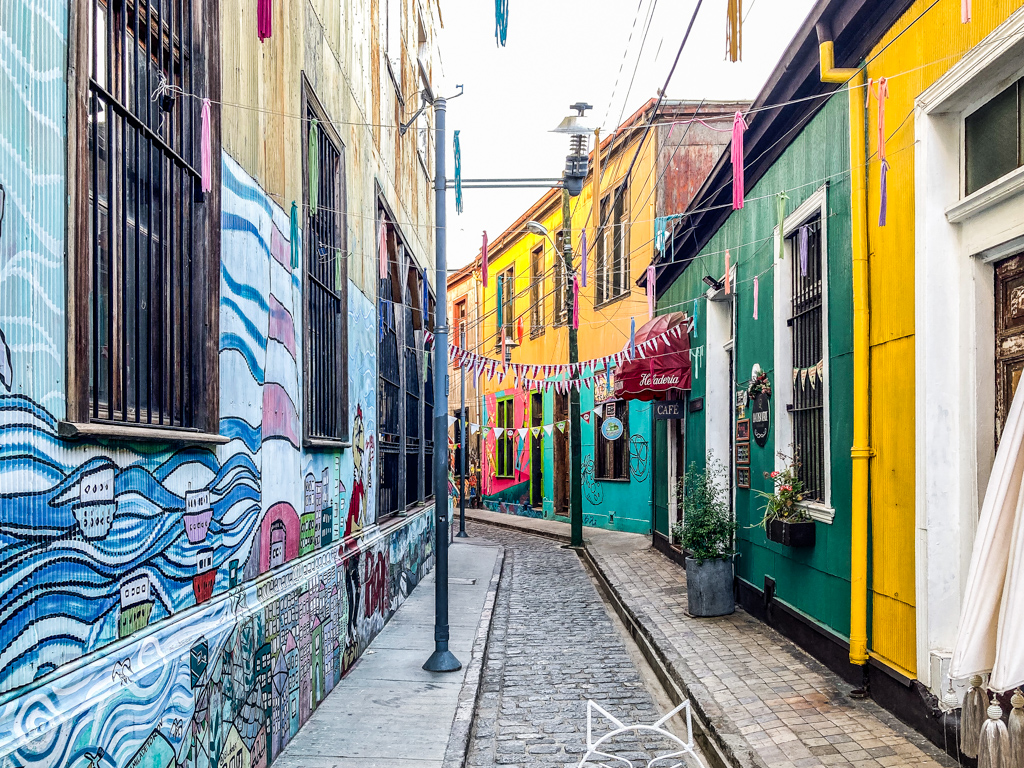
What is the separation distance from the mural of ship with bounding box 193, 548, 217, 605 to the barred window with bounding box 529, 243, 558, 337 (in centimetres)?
2250

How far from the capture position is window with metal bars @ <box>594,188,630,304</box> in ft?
67.5

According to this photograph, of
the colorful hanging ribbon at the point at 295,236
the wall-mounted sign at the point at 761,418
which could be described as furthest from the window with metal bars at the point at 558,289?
the colorful hanging ribbon at the point at 295,236

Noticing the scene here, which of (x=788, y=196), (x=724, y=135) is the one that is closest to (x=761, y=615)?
(x=788, y=196)

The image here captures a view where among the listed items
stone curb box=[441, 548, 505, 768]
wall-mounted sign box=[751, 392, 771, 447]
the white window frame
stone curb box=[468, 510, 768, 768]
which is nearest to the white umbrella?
stone curb box=[468, 510, 768, 768]

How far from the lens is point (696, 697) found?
6637mm

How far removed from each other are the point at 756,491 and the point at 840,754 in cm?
459

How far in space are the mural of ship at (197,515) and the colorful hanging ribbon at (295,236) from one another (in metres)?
2.26

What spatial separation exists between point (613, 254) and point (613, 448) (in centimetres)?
462

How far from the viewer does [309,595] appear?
257 inches

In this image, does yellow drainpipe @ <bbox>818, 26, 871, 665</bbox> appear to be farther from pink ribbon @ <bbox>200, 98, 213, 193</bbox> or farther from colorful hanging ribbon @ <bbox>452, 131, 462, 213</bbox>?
pink ribbon @ <bbox>200, 98, 213, 193</bbox>

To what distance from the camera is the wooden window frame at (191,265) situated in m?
3.24

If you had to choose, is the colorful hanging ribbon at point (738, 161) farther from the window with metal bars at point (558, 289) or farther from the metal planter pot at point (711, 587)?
the window with metal bars at point (558, 289)

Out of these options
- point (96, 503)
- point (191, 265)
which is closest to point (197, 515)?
point (96, 503)

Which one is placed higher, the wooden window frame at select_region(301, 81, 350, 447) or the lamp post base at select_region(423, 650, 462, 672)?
the wooden window frame at select_region(301, 81, 350, 447)
